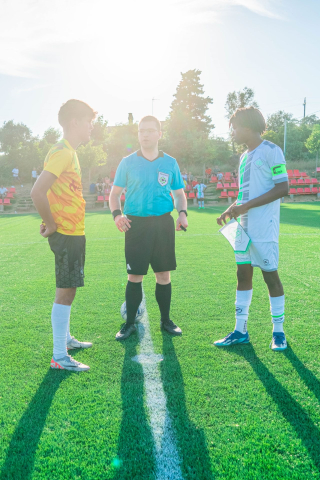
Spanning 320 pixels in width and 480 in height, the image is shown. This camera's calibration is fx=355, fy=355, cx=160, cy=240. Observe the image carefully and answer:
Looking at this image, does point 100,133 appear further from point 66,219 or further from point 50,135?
point 66,219

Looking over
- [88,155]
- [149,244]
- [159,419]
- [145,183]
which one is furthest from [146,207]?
[88,155]

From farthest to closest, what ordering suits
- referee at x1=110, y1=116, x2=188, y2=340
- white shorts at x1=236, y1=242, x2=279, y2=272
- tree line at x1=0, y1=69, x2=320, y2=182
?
Result: tree line at x1=0, y1=69, x2=320, y2=182 < referee at x1=110, y1=116, x2=188, y2=340 < white shorts at x1=236, y1=242, x2=279, y2=272

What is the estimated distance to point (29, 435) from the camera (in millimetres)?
1917

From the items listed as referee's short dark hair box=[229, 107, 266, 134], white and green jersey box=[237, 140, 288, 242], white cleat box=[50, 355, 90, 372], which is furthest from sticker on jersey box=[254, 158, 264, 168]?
white cleat box=[50, 355, 90, 372]

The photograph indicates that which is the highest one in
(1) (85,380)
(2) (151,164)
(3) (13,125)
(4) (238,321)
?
(3) (13,125)

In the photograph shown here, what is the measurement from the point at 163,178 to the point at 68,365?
174 cm

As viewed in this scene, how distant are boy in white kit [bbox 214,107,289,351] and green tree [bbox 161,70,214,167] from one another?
41.9 metres

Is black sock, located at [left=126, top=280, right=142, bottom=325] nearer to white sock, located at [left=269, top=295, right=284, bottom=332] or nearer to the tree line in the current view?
white sock, located at [left=269, top=295, right=284, bottom=332]

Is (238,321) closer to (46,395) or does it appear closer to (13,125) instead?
(46,395)

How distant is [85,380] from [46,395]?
0.29 m

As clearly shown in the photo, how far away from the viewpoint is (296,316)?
12.0 feet

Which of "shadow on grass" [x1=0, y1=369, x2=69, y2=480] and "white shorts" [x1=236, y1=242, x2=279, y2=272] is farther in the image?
"white shorts" [x1=236, y1=242, x2=279, y2=272]

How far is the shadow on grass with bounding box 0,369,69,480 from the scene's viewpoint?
167 cm

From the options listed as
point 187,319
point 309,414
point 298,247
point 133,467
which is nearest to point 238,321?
point 187,319
